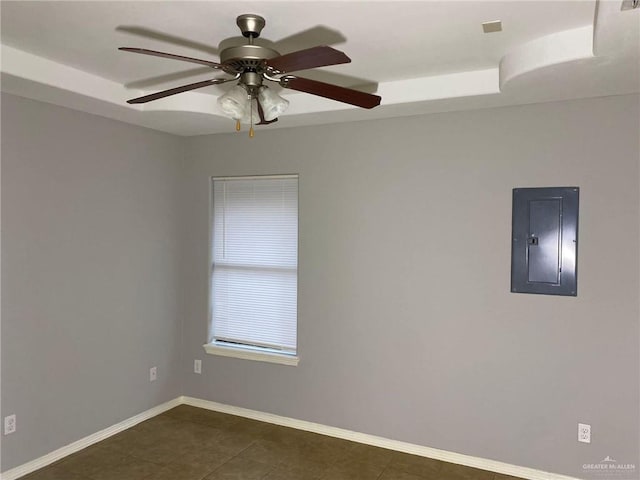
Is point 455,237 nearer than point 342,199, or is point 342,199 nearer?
point 455,237

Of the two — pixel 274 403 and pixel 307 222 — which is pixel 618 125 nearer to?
pixel 307 222

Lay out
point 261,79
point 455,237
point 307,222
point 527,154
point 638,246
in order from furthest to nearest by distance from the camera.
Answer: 1. point 307,222
2. point 455,237
3. point 527,154
4. point 638,246
5. point 261,79

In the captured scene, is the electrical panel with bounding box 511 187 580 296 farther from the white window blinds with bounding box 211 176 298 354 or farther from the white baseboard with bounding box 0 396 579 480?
the white window blinds with bounding box 211 176 298 354

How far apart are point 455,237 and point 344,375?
136cm

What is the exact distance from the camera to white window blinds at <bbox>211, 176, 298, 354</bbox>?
12.9ft

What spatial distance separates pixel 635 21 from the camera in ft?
6.11

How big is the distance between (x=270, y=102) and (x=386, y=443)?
104 inches

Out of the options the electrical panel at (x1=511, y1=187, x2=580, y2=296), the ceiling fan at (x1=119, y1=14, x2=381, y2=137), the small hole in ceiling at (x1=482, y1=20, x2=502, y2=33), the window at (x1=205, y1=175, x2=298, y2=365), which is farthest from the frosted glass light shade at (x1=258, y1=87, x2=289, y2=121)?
the electrical panel at (x1=511, y1=187, x2=580, y2=296)

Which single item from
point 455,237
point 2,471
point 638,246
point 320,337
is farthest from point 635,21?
point 2,471

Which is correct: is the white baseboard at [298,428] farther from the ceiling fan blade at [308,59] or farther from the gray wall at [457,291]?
the ceiling fan blade at [308,59]

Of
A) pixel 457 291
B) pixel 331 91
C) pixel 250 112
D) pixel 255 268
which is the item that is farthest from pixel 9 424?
pixel 457 291

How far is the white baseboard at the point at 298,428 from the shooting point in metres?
3.12

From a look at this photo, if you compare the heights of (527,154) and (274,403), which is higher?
(527,154)

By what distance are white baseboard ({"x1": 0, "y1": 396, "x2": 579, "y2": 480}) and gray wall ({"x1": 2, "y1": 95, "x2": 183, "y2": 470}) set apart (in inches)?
2.1
